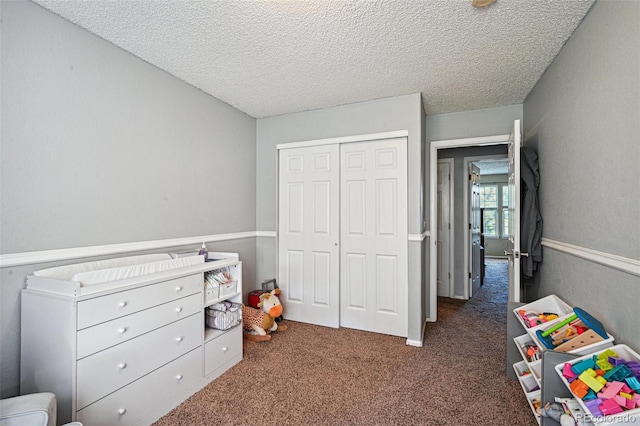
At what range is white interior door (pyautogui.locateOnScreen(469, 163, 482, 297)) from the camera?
4402 mm

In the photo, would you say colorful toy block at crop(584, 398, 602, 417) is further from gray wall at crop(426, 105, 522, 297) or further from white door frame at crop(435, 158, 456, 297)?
white door frame at crop(435, 158, 456, 297)

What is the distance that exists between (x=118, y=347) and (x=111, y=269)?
42cm

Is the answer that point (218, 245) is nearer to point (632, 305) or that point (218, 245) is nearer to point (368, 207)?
point (368, 207)

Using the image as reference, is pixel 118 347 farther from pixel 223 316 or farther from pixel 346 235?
pixel 346 235

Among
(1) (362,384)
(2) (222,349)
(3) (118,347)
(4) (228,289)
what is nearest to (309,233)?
(4) (228,289)

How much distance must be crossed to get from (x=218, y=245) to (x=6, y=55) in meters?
1.95

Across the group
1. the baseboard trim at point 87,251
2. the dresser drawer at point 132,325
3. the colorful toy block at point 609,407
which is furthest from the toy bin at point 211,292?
the colorful toy block at point 609,407

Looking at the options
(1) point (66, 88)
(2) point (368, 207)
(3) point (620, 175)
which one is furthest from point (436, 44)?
(1) point (66, 88)

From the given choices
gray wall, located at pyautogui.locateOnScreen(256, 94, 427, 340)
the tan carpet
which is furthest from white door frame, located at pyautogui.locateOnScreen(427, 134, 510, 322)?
the tan carpet

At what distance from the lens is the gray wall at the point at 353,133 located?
2811 millimetres

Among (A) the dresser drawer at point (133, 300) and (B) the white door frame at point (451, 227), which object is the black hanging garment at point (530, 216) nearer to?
(B) the white door frame at point (451, 227)

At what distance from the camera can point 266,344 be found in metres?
2.75

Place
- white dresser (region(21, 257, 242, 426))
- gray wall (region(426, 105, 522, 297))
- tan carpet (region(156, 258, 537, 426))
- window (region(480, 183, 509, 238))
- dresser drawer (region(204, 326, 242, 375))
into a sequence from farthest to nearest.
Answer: window (region(480, 183, 509, 238)), gray wall (region(426, 105, 522, 297)), dresser drawer (region(204, 326, 242, 375)), tan carpet (region(156, 258, 537, 426)), white dresser (region(21, 257, 242, 426))

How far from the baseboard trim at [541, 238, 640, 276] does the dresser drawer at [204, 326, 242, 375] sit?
2429 mm
